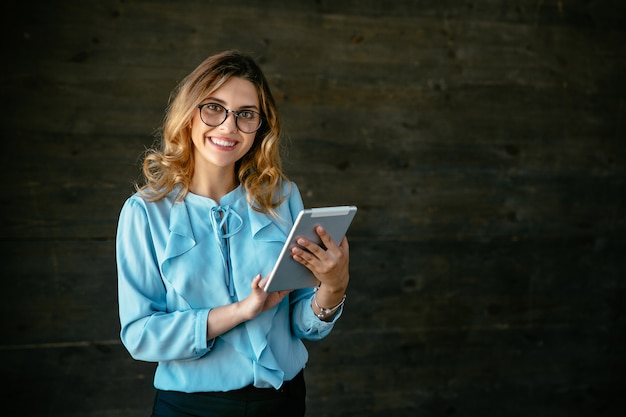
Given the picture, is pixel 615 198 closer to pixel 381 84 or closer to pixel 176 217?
pixel 381 84

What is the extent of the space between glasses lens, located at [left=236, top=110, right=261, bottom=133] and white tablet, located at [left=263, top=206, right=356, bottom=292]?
0.29 metres

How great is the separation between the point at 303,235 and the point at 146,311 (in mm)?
399

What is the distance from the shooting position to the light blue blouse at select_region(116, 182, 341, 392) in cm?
147

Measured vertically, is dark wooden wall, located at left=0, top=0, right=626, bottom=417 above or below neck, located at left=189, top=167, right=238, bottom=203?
below

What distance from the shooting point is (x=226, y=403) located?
149 centimetres

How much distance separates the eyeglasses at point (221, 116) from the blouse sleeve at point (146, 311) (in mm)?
256

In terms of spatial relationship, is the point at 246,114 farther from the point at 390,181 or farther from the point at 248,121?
the point at 390,181

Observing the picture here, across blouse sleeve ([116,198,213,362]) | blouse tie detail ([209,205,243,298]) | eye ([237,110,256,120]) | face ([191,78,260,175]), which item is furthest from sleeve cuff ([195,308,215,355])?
eye ([237,110,256,120])

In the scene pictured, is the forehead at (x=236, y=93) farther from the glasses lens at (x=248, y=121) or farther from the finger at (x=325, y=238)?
the finger at (x=325, y=238)

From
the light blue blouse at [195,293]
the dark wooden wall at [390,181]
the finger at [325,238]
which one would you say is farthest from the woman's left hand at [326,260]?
the dark wooden wall at [390,181]

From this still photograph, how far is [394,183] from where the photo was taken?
10.0ft

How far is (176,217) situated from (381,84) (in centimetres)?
170

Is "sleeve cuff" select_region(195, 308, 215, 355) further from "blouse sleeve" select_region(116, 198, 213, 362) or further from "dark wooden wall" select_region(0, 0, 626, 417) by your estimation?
"dark wooden wall" select_region(0, 0, 626, 417)

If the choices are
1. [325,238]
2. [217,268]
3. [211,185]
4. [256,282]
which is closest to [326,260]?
[325,238]
